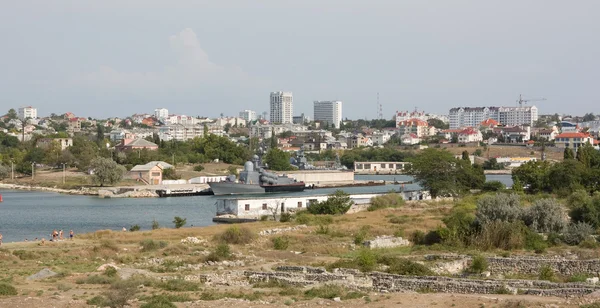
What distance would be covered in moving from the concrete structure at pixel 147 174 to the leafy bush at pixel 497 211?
63.0 m

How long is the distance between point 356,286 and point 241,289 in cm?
267

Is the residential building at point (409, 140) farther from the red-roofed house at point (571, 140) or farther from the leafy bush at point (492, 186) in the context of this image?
the leafy bush at point (492, 186)

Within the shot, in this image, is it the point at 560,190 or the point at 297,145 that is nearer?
the point at 560,190

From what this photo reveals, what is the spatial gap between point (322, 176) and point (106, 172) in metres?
30.3

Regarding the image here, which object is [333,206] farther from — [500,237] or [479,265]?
[479,265]

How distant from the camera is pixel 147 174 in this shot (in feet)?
295


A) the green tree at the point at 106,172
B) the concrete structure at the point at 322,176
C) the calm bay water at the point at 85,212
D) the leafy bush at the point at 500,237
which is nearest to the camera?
the leafy bush at the point at 500,237

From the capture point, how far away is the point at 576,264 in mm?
22250

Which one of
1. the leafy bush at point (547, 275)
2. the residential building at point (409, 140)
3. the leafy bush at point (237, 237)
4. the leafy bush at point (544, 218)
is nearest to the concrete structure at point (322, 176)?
the residential building at point (409, 140)

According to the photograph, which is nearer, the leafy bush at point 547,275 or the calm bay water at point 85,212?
the leafy bush at point 547,275

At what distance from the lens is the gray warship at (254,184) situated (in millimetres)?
84775

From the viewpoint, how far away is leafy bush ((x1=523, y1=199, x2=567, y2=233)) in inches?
1178

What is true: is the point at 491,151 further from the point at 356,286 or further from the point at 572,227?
the point at 356,286

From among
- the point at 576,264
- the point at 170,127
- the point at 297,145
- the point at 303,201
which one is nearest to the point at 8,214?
the point at 303,201
